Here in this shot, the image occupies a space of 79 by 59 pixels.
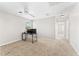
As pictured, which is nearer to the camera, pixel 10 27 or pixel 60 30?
pixel 60 30

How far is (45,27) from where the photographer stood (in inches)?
116

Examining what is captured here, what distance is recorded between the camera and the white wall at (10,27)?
10.5 ft

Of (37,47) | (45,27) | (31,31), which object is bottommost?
(37,47)

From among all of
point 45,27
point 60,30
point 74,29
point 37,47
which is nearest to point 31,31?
point 45,27

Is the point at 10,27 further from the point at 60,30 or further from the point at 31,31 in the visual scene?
the point at 60,30

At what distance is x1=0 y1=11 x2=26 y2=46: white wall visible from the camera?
3.19 metres

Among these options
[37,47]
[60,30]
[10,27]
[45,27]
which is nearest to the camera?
[60,30]

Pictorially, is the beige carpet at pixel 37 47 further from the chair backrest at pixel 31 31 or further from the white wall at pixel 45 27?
the chair backrest at pixel 31 31

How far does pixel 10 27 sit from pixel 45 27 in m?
1.53

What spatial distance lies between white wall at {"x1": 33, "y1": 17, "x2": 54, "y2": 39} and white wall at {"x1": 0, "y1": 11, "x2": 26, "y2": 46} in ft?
1.86

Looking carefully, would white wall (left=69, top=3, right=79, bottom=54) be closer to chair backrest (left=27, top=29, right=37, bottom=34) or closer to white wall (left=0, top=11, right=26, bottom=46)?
chair backrest (left=27, top=29, right=37, bottom=34)

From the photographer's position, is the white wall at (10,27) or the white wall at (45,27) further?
the white wall at (10,27)

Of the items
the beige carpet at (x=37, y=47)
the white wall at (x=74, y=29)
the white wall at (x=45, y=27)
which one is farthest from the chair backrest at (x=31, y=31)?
the white wall at (x=74, y=29)

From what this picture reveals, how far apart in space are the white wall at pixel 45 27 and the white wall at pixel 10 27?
22.4 inches
